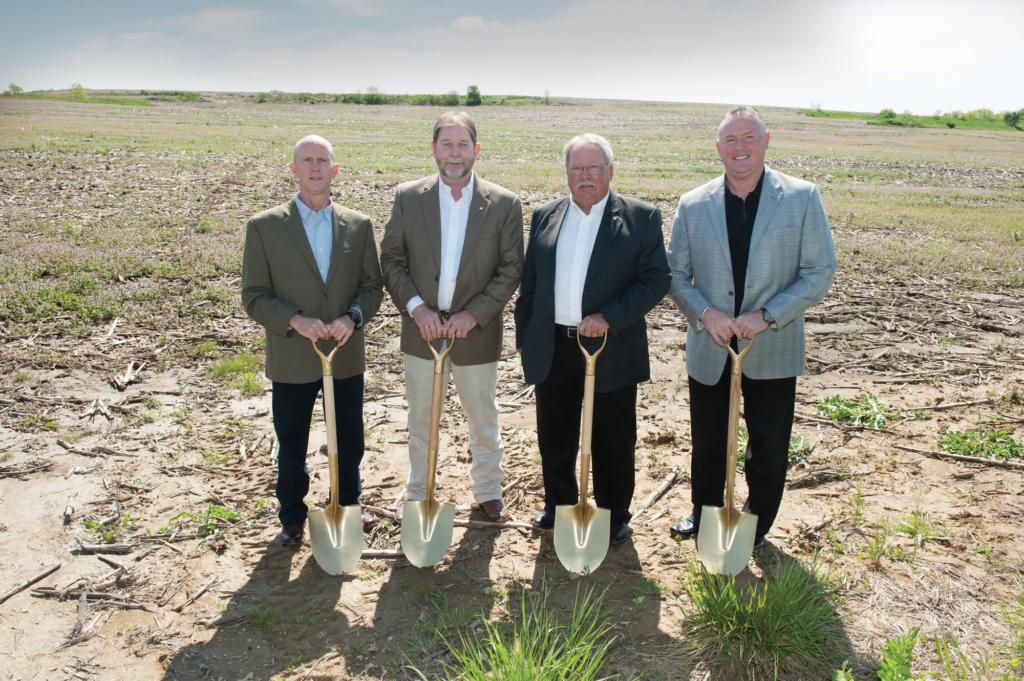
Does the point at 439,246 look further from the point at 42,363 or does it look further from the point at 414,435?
the point at 42,363

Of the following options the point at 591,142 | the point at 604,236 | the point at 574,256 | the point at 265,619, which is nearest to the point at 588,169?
the point at 591,142

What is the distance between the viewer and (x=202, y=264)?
31.8 feet

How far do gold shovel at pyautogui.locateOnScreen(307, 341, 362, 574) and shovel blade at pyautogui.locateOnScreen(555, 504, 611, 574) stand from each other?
3.73 feet

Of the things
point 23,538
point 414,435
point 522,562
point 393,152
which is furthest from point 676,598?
point 393,152

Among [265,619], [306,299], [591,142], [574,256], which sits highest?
[591,142]

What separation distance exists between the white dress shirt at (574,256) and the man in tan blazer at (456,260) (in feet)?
1.06

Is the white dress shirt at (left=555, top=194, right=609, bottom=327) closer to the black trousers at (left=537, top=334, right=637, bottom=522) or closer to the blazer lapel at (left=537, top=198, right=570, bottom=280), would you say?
the blazer lapel at (left=537, top=198, right=570, bottom=280)

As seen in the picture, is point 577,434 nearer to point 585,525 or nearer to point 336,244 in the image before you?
point 585,525

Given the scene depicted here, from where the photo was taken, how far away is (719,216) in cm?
365

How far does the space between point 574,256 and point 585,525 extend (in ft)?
5.07

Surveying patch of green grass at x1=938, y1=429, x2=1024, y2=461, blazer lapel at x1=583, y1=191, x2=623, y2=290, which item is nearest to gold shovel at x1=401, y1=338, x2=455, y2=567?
blazer lapel at x1=583, y1=191, x2=623, y2=290

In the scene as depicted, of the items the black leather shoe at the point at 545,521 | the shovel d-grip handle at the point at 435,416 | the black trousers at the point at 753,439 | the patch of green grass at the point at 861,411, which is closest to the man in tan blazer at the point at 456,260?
the shovel d-grip handle at the point at 435,416

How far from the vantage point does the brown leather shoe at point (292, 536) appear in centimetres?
394

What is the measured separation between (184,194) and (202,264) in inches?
260
